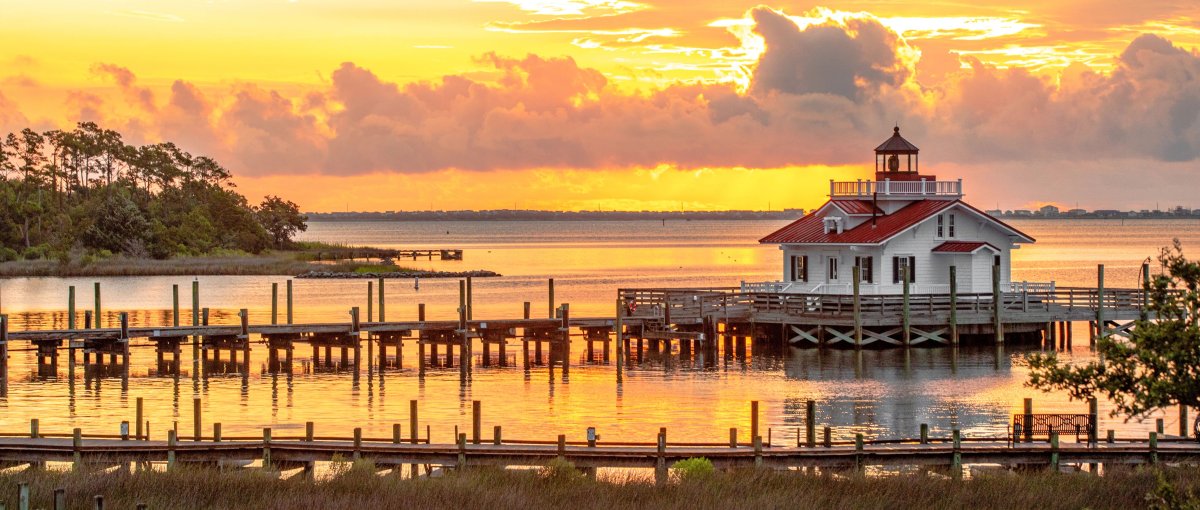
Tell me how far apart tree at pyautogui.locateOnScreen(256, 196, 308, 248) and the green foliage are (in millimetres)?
125368

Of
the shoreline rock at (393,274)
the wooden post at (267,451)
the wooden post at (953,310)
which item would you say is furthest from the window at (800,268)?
the shoreline rock at (393,274)

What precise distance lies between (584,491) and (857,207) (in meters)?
35.5

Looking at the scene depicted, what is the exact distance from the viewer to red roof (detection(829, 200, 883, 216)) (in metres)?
56.3

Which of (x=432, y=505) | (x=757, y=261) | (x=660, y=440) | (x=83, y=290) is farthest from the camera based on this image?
(x=757, y=261)

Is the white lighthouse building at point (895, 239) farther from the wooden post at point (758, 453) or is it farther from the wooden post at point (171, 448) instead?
the wooden post at point (171, 448)

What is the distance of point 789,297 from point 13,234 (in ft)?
319

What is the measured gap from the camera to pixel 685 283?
115 metres

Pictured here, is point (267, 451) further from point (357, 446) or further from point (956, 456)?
point (956, 456)

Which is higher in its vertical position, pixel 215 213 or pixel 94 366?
pixel 215 213

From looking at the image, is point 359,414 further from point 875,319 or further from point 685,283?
point 685,283

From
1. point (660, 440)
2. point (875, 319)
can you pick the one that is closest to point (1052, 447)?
A: point (660, 440)

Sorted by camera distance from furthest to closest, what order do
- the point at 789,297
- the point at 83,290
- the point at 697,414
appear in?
the point at 83,290, the point at 789,297, the point at 697,414

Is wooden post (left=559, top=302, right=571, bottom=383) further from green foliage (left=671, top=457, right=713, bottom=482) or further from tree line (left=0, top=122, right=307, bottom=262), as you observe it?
tree line (left=0, top=122, right=307, bottom=262)

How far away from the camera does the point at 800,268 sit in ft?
188
